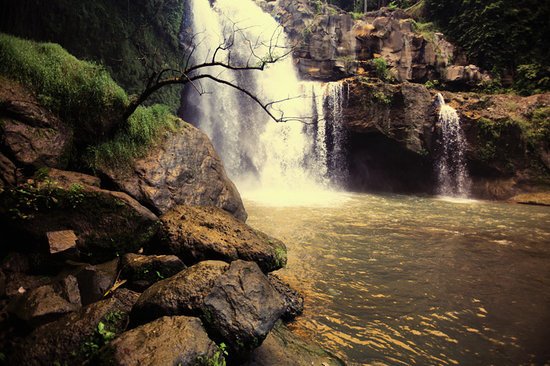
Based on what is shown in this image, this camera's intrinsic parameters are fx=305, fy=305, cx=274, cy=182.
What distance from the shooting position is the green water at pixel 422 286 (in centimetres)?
345

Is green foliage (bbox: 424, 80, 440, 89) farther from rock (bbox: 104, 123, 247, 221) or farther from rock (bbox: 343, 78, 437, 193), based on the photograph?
rock (bbox: 104, 123, 247, 221)

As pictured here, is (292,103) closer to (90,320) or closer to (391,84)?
(391,84)

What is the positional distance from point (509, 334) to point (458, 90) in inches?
675

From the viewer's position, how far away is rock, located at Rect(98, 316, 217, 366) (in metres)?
2.34

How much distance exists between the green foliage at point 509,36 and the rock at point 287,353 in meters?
18.9

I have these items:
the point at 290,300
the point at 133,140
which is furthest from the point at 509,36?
the point at 133,140

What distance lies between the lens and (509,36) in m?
16.9

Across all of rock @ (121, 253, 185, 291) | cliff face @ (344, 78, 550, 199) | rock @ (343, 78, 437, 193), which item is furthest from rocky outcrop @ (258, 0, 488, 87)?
rock @ (121, 253, 185, 291)

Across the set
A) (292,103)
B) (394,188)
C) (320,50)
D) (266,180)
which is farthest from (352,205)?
(320,50)

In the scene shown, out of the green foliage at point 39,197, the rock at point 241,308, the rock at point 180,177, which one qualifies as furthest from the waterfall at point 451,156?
the green foliage at point 39,197

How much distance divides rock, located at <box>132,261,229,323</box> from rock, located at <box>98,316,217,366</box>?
0.14 meters

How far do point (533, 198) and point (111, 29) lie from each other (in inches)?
699

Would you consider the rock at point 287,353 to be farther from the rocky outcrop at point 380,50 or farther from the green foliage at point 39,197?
the rocky outcrop at point 380,50

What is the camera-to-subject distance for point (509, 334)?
3.63 meters
